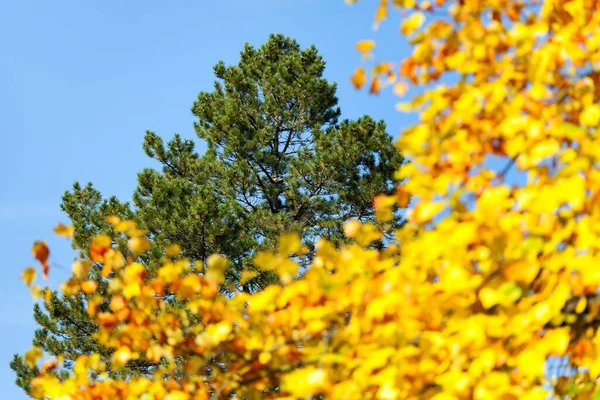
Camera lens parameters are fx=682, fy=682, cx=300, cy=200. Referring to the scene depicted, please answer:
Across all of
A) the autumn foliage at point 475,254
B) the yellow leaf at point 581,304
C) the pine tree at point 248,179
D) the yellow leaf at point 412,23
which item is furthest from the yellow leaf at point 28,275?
the pine tree at point 248,179

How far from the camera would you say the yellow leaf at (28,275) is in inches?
142

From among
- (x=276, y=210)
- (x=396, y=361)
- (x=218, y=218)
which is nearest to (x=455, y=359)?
(x=396, y=361)

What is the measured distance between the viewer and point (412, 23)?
9.54ft

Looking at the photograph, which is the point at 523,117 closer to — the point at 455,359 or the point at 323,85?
the point at 455,359

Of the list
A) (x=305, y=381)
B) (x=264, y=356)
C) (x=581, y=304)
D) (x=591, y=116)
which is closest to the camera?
(x=305, y=381)

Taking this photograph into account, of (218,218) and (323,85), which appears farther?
(323,85)

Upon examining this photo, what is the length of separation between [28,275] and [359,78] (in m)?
2.03

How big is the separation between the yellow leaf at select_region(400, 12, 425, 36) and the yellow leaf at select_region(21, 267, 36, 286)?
7.50 ft

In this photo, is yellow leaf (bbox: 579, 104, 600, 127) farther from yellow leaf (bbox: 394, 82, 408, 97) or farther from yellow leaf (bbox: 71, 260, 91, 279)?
yellow leaf (bbox: 71, 260, 91, 279)

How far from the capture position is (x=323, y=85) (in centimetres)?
1570

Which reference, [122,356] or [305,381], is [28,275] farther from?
[305,381]

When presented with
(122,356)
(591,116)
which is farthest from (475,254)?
(122,356)

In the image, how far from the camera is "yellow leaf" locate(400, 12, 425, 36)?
291cm

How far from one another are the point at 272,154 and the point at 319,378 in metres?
13.8
